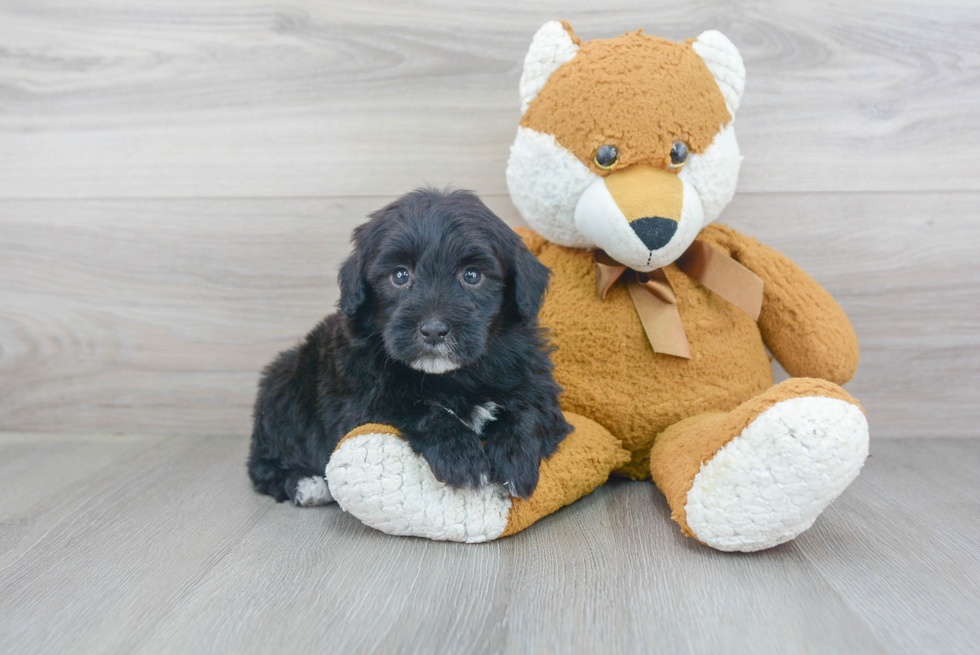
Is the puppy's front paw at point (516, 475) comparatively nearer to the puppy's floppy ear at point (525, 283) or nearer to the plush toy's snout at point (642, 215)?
the puppy's floppy ear at point (525, 283)

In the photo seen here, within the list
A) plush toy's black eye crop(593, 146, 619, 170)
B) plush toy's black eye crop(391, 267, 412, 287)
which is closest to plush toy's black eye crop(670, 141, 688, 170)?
plush toy's black eye crop(593, 146, 619, 170)

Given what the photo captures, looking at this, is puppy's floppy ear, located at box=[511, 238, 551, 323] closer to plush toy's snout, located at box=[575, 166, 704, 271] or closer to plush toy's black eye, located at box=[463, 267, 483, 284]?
plush toy's black eye, located at box=[463, 267, 483, 284]

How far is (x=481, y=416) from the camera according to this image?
149cm

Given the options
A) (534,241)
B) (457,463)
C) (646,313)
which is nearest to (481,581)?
(457,463)

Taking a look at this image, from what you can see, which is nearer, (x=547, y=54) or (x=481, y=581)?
(x=481, y=581)

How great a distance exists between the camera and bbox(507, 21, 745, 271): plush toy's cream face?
1.53m

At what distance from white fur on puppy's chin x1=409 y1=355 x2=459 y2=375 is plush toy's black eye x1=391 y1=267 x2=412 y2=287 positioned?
0.58 ft

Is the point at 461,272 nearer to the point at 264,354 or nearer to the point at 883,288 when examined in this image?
the point at 264,354

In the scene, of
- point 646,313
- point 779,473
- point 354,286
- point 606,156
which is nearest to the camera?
point 779,473

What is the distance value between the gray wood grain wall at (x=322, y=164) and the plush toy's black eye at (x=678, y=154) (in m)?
0.60

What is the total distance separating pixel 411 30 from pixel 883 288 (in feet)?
5.29

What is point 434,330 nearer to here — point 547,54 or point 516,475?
point 516,475

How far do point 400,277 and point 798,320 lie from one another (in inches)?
38.5

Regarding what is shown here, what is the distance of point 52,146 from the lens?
7.27ft
